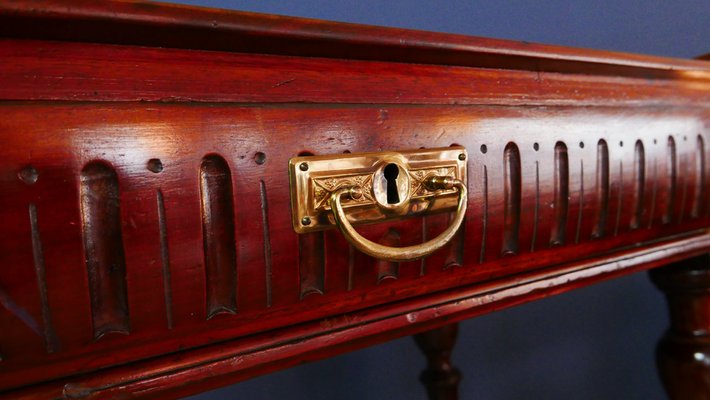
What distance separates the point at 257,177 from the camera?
30 centimetres

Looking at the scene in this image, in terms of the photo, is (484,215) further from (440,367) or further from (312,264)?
(440,367)

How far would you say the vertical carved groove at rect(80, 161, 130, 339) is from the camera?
0.86 ft

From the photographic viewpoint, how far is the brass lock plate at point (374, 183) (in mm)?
309

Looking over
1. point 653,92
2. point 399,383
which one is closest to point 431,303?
point 653,92

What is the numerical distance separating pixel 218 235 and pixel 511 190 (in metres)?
0.21

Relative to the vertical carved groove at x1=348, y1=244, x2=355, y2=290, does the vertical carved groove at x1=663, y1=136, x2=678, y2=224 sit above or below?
above

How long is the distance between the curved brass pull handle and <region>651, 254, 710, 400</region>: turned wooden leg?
0.38 metres

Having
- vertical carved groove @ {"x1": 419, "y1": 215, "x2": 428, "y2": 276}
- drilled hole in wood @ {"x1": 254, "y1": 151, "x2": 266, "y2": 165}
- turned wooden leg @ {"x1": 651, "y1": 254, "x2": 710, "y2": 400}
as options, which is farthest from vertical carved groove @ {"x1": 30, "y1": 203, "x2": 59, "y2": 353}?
turned wooden leg @ {"x1": 651, "y1": 254, "x2": 710, "y2": 400}

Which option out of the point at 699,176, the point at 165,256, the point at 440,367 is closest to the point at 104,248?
the point at 165,256

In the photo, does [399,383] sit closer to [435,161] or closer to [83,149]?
[435,161]

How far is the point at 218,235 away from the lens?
0.97ft

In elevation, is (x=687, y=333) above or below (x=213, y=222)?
Result: below

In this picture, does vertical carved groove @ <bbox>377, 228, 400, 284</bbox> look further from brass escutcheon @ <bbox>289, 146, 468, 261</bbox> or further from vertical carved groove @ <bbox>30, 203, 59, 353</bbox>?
vertical carved groove @ <bbox>30, 203, 59, 353</bbox>

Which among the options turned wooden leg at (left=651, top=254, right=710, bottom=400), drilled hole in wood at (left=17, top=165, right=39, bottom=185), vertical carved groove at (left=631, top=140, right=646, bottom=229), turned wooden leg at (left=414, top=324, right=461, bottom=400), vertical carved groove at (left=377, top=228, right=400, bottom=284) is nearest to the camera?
drilled hole in wood at (left=17, top=165, right=39, bottom=185)
